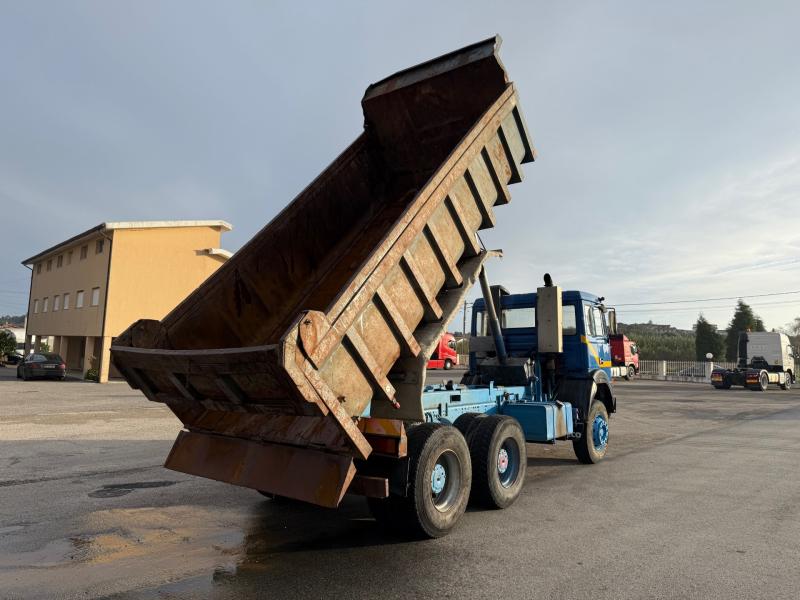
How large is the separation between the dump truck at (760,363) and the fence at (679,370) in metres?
7.13

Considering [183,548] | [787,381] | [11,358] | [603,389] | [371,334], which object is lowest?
[183,548]

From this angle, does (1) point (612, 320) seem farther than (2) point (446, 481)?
Yes

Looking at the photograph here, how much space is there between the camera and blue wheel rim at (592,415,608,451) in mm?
8781

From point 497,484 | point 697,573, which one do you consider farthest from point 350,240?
point 697,573

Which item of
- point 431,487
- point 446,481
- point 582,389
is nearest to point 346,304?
point 431,487

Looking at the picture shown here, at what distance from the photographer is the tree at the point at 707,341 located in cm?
5259

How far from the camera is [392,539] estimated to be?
4.90 metres

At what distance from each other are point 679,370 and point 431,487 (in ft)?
139

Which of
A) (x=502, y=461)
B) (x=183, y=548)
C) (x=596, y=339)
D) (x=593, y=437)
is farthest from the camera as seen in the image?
(x=596, y=339)

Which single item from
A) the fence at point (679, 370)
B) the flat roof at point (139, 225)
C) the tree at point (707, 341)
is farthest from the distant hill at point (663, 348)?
the flat roof at point (139, 225)

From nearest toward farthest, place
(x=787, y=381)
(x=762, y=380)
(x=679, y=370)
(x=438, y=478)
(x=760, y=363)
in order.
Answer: (x=438, y=478)
(x=762, y=380)
(x=760, y=363)
(x=787, y=381)
(x=679, y=370)

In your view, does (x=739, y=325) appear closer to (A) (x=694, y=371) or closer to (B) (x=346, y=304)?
(A) (x=694, y=371)

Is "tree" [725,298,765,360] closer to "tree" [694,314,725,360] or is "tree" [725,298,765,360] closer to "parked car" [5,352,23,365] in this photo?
"tree" [694,314,725,360]

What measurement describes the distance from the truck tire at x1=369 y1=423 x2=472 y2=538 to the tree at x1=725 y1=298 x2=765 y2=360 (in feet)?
187
